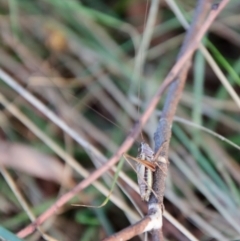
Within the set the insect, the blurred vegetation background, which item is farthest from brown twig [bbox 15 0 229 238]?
the blurred vegetation background

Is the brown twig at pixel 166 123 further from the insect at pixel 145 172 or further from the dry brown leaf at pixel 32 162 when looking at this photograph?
the dry brown leaf at pixel 32 162

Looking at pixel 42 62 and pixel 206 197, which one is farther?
pixel 42 62

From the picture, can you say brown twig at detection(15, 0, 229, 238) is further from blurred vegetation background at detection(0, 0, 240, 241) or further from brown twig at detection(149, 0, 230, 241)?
blurred vegetation background at detection(0, 0, 240, 241)

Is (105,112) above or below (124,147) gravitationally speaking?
above

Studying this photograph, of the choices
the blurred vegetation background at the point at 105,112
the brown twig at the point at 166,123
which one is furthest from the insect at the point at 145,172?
the blurred vegetation background at the point at 105,112

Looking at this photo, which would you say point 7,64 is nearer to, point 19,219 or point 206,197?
point 19,219

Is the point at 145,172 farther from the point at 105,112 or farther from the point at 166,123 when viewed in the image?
the point at 105,112

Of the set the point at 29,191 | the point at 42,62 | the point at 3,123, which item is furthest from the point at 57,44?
the point at 29,191

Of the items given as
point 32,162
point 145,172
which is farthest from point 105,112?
point 145,172

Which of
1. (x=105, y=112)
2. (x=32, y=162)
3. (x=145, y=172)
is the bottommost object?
(x=145, y=172)
